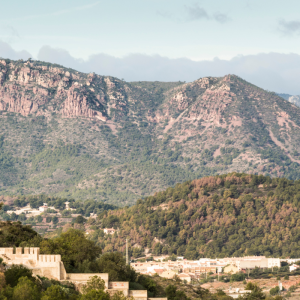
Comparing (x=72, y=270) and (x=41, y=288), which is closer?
(x=41, y=288)

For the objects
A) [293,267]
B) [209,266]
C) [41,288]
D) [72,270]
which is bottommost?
[209,266]

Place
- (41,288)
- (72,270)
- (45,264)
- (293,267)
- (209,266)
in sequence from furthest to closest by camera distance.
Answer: (209,266) → (293,267) → (72,270) → (45,264) → (41,288)

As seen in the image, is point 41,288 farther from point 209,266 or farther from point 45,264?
point 209,266

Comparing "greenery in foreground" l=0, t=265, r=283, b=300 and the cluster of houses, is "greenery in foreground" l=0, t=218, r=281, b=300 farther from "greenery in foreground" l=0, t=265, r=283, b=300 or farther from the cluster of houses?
the cluster of houses

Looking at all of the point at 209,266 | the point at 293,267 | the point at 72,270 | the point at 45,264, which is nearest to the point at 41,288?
the point at 45,264

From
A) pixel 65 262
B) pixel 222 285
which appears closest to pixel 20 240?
pixel 65 262

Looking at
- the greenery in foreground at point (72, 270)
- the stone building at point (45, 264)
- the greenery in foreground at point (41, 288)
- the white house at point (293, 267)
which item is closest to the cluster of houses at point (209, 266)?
the white house at point (293, 267)

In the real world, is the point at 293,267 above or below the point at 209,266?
above

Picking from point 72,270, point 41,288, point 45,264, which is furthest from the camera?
point 72,270

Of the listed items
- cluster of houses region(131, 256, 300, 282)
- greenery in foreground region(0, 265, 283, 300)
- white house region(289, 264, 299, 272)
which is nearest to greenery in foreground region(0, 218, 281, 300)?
greenery in foreground region(0, 265, 283, 300)

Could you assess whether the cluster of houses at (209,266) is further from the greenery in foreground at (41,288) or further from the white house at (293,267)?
the greenery in foreground at (41,288)

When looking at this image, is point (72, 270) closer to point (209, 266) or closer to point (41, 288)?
point (41, 288)

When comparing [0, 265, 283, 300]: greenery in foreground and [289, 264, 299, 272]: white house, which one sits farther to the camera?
[289, 264, 299, 272]: white house

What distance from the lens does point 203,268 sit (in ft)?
549
